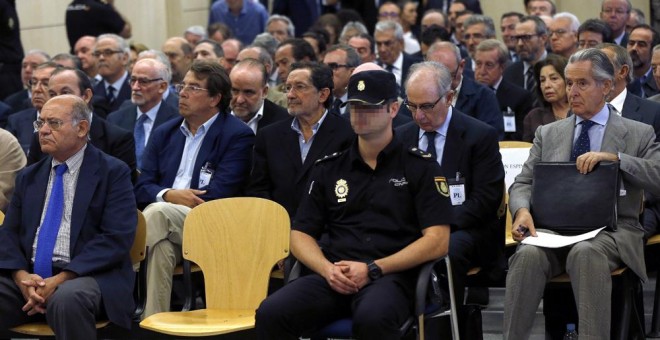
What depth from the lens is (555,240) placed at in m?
6.25

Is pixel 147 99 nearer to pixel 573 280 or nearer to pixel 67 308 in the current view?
pixel 67 308

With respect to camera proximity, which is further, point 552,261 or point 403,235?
point 552,261

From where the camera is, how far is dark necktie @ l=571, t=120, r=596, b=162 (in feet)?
21.6

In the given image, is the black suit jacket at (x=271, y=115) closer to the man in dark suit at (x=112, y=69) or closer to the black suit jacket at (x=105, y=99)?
the black suit jacket at (x=105, y=99)

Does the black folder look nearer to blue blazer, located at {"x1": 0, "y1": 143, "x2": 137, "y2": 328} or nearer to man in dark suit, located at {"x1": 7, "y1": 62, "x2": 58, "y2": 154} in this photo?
blue blazer, located at {"x1": 0, "y1": 143, "x2": 137, "y2": 328}

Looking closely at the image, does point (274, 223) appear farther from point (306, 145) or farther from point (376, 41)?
point (376, 41)

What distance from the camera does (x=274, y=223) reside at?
6461 mm

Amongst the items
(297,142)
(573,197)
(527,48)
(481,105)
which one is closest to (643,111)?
(573,197)

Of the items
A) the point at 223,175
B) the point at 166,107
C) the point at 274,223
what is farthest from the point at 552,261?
the point at 166,107

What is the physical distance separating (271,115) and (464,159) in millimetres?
1848

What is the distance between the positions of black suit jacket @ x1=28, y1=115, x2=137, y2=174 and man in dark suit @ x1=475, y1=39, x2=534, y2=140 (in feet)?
9.46

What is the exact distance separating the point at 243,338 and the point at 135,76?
3318 millimetres

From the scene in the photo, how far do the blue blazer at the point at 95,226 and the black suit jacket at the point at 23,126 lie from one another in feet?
9.01

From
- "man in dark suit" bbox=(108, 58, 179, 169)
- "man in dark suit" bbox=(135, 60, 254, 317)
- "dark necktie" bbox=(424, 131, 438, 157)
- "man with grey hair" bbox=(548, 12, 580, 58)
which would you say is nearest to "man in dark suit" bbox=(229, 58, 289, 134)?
"man in dark suit" bbox=(135, 60, 254, 317)
